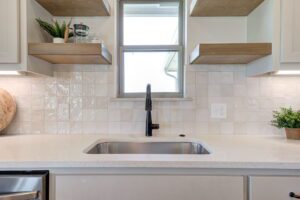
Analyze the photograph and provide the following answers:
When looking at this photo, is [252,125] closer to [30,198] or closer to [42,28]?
[30,198]

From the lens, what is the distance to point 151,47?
175 cm

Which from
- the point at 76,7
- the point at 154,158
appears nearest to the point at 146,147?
the point at 154,158

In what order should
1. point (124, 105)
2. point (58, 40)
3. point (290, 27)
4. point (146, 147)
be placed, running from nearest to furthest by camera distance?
point (290, 27)
point (58, 40)
point (146, 147)
point (124, 105)

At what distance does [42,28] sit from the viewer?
1.47 metres

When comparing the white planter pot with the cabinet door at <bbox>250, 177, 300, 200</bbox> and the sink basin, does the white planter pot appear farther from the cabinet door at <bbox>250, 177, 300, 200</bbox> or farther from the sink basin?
the cabinet door at <bbox>250, 177, 300, 200</bbox>

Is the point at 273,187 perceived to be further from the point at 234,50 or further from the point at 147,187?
the point at 234,50

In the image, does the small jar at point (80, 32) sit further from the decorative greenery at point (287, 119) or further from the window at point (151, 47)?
the decorative greenery at point (287, 119)

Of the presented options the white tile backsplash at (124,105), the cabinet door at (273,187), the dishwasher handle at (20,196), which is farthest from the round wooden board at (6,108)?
the cabinet door at (273,187)

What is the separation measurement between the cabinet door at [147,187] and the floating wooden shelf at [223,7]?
105 centimetres

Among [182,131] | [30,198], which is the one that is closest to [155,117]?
[182,131]

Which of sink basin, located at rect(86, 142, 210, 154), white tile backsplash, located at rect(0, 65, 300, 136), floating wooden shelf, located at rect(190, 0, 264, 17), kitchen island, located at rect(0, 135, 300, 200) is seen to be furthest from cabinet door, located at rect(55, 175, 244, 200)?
floating wooden shelf, located at rect(190, 0, 264, 17)

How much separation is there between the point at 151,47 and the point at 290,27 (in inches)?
35.7

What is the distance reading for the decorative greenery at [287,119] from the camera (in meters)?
1.43

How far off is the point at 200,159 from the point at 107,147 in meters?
0.74
